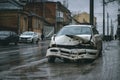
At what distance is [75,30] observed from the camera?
62.8ft

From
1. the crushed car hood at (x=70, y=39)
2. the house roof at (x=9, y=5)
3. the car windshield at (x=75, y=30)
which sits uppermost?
the house roof at (x=9, y=5)

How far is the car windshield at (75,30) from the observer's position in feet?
61.6

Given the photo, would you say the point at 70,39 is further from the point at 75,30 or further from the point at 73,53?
the point at 75,30

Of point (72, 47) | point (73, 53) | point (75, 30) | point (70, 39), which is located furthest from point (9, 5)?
point (73, 53)

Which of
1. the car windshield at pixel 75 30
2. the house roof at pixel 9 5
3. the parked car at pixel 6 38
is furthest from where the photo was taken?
the house roof at pixel 9 5

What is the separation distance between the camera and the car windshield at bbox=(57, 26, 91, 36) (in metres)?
18.8

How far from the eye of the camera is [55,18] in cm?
11500

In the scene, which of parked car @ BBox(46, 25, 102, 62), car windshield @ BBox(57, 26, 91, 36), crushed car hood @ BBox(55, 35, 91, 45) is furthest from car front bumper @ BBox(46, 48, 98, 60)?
car windshield @ BBox(57, 26, 91, 36)

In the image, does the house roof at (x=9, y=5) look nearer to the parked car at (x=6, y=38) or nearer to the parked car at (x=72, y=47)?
the parked car at (x=6, y=38)

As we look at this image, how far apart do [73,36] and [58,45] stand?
0.75 meters

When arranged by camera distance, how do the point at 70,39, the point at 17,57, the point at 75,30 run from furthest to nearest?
1. the point at 17,57
2. the point at 75,30
3. the point at 70,39

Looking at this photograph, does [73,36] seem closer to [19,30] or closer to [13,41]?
[13,41]

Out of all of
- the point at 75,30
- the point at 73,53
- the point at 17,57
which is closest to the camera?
the point at 73,53

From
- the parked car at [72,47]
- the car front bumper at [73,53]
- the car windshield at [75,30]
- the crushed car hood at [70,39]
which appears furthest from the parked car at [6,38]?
the car front bumper at [73,53]
